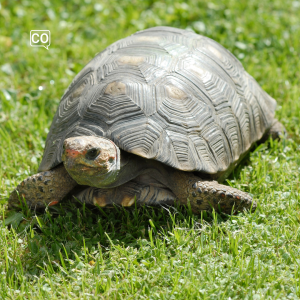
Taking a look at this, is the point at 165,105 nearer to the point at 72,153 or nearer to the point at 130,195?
the point at 130,195

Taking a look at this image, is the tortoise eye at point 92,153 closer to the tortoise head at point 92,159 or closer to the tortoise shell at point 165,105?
the tortoise head at point 92,159

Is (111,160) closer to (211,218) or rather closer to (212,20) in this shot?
(211,218)

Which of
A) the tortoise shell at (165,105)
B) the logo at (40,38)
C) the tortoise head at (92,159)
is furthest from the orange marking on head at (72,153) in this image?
the logo at (40,38)

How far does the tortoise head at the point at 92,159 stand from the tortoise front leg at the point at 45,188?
0.43 m

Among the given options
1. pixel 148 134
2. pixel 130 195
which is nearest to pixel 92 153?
pixel 148 134

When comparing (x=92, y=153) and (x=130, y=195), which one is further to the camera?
(x=130, y=195)

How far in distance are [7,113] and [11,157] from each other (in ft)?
2.69

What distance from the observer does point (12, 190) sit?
3633 millimetres

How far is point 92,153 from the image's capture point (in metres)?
2.72

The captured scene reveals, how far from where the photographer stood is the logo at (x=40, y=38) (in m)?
5.87

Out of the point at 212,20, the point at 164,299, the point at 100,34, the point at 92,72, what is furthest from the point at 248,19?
the point at 164,299

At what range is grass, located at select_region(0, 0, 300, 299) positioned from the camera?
8.55ft

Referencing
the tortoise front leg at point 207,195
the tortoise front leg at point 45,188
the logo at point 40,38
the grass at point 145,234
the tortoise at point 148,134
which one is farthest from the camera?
the logo at point 40,38

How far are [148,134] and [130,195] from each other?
49cm
